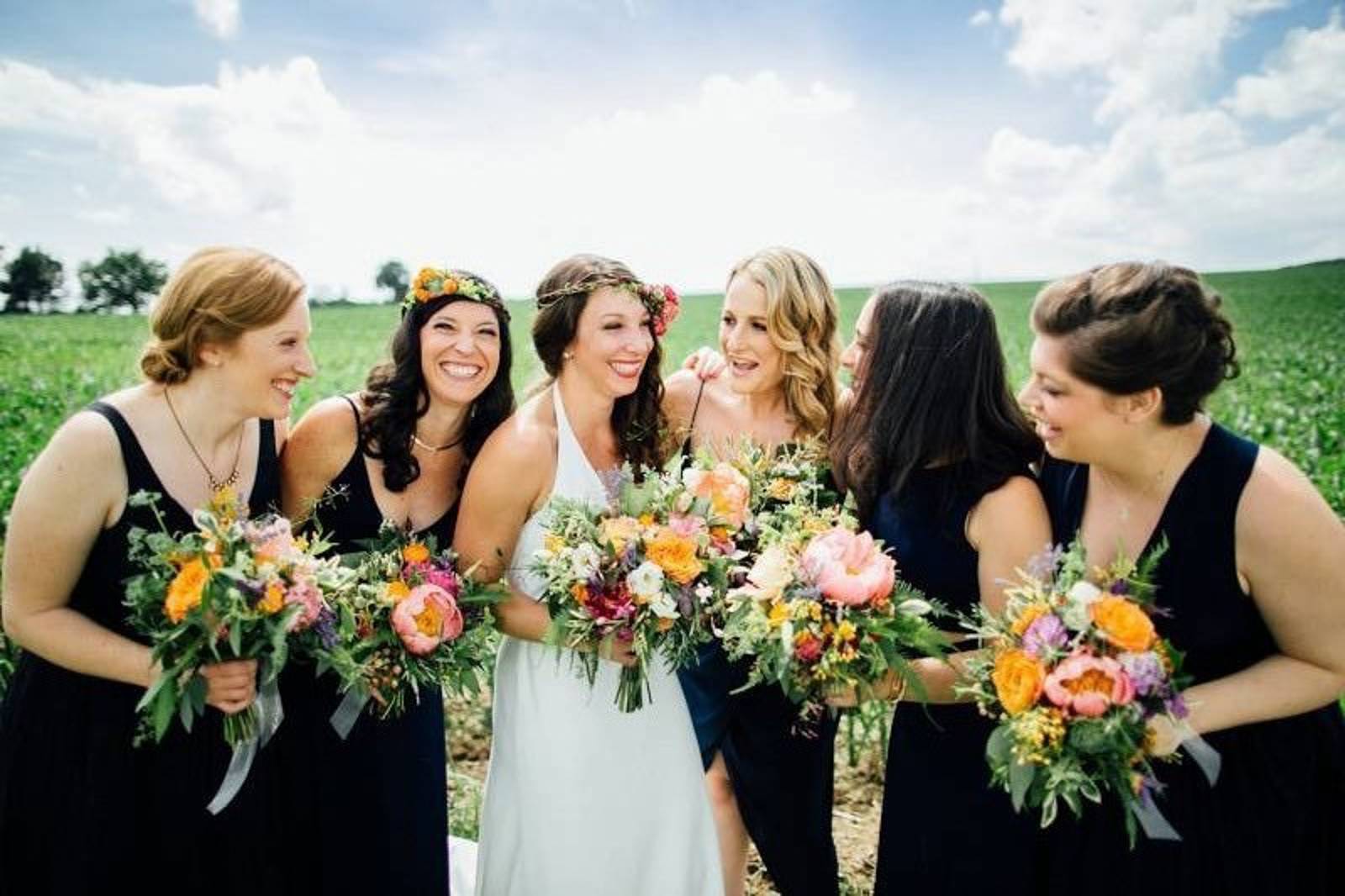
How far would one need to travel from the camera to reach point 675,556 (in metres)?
2.88

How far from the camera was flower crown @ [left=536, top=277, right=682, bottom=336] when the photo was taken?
3869 millimetres

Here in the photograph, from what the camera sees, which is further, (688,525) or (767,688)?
(767,688)

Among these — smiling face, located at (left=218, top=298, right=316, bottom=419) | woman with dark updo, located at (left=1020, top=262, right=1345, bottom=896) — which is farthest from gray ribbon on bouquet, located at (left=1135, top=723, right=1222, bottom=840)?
smiling face, located at (left=218, top=298, right=316, bottom=419)

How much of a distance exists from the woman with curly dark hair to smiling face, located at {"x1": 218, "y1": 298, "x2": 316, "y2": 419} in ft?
1.31

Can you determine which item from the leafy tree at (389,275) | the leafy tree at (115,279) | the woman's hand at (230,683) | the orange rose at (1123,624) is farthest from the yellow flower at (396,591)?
the leafy tree at (389,275)

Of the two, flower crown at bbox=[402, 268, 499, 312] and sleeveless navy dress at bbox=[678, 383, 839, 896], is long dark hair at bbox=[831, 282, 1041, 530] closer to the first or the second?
sleeveless navy dress at bbox=[678, 383, 839, 896]

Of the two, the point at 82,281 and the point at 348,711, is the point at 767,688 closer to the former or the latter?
the point at 348,711

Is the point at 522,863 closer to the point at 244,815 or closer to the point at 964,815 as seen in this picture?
the point at 244,815

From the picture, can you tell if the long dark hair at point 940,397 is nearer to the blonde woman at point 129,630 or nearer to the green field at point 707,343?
the green field at point 707,343

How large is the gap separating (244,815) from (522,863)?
1.11m

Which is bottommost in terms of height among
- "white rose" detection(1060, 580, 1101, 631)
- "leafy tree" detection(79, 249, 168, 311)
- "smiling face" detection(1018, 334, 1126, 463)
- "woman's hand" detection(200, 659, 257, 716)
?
"woman's hand" detection(200, 659, 257, 716)

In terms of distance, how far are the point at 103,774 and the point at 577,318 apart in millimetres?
2471

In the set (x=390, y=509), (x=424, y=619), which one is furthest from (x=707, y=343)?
(x=424, y=619)

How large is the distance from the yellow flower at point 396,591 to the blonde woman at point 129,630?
0.47 m
